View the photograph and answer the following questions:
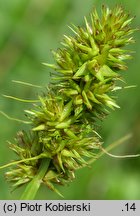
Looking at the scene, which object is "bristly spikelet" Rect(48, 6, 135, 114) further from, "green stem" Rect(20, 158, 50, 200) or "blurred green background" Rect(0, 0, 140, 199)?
"blurred green background" Rect(0, 0, 140, 199)

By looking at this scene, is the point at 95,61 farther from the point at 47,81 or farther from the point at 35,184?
the point at 47,81

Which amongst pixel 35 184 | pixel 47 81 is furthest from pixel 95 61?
pixel 47 81

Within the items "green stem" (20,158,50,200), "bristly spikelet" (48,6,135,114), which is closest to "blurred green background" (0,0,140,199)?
"green stem" (20,158,50,200)

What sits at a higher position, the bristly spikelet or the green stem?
the bristly spikelet

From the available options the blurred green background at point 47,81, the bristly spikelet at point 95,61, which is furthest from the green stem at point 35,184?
the blurred green background at point 47,81

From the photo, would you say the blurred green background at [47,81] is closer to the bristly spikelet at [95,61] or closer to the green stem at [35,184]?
the green stem at [35,184]

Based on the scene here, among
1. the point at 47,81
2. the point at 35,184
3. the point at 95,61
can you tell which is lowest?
the point at 35,184

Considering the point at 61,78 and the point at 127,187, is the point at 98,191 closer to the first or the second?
the point at 127,187
